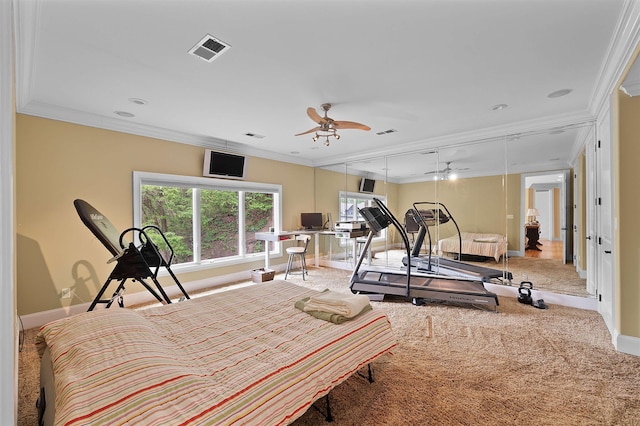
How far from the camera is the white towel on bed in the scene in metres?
2.06

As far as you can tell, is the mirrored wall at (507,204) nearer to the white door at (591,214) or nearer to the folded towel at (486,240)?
the folded towel at (486,240)

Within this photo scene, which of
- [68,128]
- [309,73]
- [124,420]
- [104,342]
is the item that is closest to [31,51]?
[68,128]

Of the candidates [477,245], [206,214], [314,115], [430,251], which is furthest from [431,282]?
[206,214]

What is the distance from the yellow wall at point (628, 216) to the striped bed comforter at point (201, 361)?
2.33 meters

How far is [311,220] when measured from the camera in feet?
21.4

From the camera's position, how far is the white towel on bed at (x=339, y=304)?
2064 mm

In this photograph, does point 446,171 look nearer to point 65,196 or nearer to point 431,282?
point 431,282

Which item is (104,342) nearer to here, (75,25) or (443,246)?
(75,25)

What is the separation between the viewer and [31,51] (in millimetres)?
2291

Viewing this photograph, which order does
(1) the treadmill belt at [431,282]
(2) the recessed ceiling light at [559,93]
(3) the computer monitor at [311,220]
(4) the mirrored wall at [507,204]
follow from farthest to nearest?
(3) the computer monitor at [311,220] → (4) the mirrored wall at [507,204] → (1) the treadmill belt at [431,282] → (2) the recessed ceiling light at [559,93]

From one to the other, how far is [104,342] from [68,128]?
11.2ft

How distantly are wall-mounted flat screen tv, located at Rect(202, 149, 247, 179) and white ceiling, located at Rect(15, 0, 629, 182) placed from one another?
1.67ft

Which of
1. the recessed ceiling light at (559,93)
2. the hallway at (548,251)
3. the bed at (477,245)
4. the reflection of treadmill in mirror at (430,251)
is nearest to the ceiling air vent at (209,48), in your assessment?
the recessed ceiling light at (559,93)

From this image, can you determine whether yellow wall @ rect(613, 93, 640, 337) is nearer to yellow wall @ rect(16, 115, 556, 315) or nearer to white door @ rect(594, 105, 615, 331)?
white door @ rect(594, 105, 615, 331)
